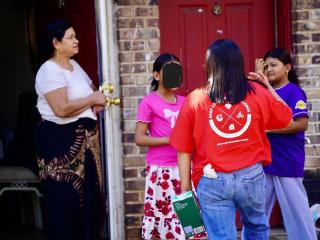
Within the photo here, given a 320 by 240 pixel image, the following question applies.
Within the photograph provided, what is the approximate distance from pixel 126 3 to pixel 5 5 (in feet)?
9.56

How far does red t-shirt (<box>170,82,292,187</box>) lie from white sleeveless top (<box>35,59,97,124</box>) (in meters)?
0.96

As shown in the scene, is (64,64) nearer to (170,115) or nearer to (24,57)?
(170,115)

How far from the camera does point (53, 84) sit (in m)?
4.49

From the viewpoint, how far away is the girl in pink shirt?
461cm

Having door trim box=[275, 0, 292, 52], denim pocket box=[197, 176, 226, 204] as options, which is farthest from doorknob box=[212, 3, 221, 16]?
denim pocket box=[197, 176, 226, 204]

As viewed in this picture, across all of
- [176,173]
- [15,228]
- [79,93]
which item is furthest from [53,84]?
[15,228]

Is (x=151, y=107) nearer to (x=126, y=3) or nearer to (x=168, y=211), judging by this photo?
(x=168, y=211)

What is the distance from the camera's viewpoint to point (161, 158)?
462 centimetres

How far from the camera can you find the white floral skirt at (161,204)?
4.61 metres

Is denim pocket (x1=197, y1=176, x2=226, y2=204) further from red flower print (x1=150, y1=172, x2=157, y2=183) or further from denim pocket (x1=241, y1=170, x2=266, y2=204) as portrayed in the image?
red flower print (x1=150, y1=172, x2=157, y2=183)

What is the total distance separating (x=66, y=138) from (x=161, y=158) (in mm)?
640

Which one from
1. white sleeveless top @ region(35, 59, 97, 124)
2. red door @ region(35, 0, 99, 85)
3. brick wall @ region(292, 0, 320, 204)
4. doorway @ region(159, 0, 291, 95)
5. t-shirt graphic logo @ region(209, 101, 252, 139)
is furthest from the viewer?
red door @ region(35, 0, 99, 85)

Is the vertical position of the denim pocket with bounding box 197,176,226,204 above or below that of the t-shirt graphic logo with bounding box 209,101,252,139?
below

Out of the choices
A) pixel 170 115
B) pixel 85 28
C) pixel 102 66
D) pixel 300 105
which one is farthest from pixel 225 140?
pixel 85 28
